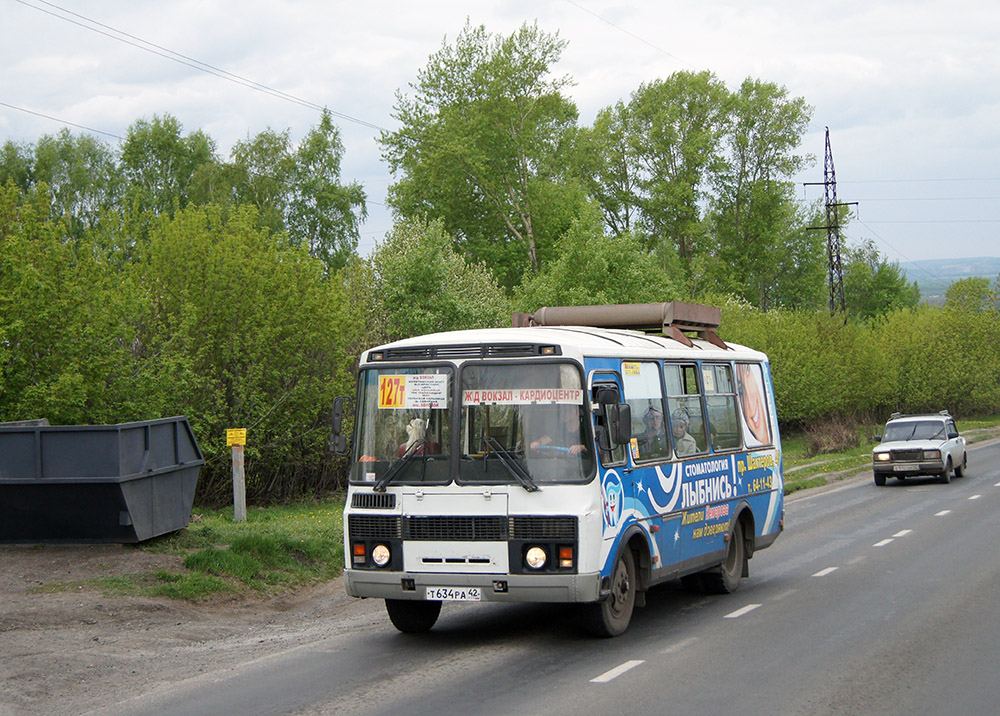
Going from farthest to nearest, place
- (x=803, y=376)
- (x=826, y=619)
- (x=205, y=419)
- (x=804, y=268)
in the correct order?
(x=804, y=268)
(x=803, y=376)
(x=205, y=419)
(x=826, y=619)

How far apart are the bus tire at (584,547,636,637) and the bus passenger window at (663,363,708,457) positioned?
168 cm

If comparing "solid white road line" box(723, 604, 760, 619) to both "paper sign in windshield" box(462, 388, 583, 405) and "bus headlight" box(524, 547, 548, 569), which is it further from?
"paper sign in windshield" box(462, 388, 583, 405)

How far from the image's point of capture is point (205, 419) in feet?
73.2

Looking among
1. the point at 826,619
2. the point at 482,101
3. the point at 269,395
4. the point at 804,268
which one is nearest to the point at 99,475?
the point at 826,619

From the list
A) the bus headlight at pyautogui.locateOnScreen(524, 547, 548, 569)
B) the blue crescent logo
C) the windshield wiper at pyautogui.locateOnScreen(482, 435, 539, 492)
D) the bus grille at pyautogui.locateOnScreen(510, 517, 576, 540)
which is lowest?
the bus headlight at pyautogui.locateOnScreen(524, 547, 548, 569)

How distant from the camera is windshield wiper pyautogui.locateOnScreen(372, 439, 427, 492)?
→ 9859 mm

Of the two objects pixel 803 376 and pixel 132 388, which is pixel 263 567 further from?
pixel 803 376

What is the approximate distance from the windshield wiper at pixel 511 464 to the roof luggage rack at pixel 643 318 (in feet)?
12.4

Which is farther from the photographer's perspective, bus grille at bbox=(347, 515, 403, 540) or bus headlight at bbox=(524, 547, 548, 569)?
bus grille at bbox=(347, 515, 403, 540)

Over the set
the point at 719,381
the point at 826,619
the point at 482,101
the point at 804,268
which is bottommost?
the point at 826,619

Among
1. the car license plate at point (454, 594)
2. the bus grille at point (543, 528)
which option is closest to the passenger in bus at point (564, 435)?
the bus grille at point (543, 528)

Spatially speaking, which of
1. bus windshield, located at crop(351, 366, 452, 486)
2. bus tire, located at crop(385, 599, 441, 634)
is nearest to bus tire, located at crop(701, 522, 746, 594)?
bus tire, located at crop(385, 599, 441, 634)

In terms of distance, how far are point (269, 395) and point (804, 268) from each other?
5682 cm

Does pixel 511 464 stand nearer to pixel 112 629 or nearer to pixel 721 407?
pixel 721 407
